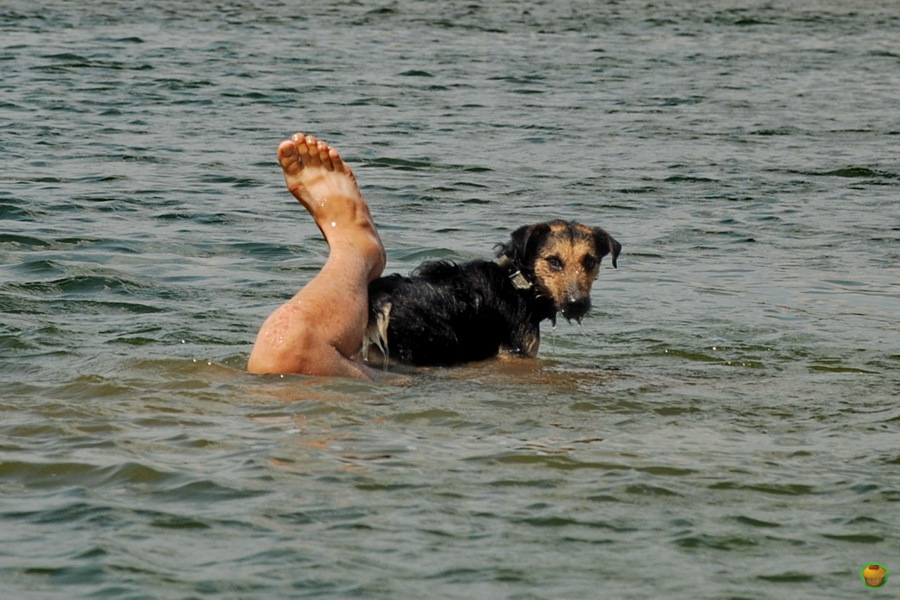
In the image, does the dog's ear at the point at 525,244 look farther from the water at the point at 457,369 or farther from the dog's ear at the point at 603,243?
the water at the point at 457,369

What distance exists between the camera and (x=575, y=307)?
751cm

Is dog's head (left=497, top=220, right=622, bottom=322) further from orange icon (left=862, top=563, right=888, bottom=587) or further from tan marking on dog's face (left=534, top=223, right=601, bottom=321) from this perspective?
orange icon (left=862, top=563, right=888, bottom=587)

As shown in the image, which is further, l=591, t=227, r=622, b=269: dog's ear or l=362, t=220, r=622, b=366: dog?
l=591, t=227, r=622, b=269: dog's ear

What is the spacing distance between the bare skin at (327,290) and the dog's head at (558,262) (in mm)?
979

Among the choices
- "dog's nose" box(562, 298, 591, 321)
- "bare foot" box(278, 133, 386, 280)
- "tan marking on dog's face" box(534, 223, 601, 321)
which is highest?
"bare foot" box(278, 133, 386, 280)

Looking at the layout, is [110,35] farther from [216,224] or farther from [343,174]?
[343,174]

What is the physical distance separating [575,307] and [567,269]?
0.22 m

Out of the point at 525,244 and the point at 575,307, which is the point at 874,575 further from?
the point at 525,244

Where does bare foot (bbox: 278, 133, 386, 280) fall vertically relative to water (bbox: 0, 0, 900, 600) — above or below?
above

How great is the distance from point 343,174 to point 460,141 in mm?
7228

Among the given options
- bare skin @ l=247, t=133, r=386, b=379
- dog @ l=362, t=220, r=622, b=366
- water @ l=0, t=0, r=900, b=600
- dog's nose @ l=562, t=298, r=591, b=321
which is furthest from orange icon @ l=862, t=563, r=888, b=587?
dog's nose @ l=562, t=298, r=591, b=321

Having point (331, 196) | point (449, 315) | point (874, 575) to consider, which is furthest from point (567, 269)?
point (874, 575)

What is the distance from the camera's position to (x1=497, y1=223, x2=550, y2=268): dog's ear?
7637 mm

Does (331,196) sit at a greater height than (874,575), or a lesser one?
greater
